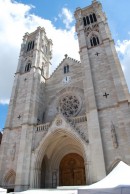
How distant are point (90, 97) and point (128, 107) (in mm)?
3194

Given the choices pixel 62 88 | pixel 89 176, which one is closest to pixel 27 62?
pixel 62 88

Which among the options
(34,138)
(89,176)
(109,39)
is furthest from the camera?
(109,39)

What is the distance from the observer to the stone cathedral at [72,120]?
11.2 metres

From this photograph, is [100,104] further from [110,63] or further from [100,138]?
[110,63]

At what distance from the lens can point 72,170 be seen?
13.7 metres

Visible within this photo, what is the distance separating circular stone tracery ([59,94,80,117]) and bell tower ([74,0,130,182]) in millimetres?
2237

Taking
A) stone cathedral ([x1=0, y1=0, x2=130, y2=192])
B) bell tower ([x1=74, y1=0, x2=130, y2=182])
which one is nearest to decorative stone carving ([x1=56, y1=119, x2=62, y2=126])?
stone cathedral ([x1=0, y1=0, x2=130, y2=192])

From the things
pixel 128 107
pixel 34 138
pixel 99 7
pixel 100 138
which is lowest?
pixel 100 138

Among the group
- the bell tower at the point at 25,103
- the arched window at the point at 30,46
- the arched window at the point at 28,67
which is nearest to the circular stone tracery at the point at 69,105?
the bell tower at the point at 25,103

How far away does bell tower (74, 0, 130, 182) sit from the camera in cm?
1066

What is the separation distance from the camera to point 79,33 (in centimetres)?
1852

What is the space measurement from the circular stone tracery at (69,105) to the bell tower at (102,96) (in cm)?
224

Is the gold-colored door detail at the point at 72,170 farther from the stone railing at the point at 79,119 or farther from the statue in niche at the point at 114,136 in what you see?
the statue in niche at the point at 114,136

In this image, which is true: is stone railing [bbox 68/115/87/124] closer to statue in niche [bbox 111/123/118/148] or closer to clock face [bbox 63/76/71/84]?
statue in niche [bbox 111/123/118/148]
